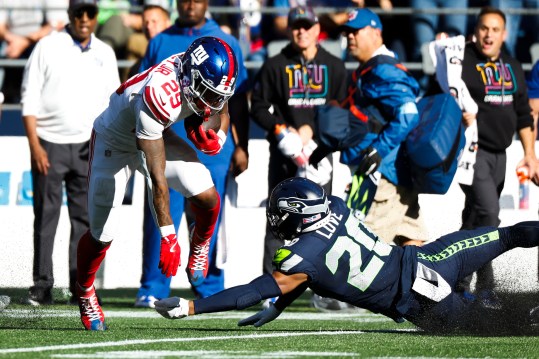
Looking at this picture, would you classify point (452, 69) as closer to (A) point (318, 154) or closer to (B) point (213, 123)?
(A) point (318, 154)

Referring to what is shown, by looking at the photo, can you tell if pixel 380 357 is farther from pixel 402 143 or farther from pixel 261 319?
pixel 402 143

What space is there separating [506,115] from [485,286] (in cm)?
265

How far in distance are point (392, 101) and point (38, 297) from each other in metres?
3.01

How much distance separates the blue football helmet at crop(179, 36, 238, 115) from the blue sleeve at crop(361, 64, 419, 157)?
1.79 meters

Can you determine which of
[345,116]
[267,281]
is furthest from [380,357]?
[345,116]

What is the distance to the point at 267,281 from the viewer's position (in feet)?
20.0

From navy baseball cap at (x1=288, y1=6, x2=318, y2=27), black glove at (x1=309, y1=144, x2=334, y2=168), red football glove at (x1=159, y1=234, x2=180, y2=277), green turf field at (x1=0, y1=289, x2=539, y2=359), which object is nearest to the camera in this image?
green turf field at (x1=0, y1=289, x2=539, y2=359)

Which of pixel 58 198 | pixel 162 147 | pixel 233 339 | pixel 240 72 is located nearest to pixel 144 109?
pixel 162 147

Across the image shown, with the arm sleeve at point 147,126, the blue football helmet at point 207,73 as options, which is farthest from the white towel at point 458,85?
the arm sleeve at point 147,126

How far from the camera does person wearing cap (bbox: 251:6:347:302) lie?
9.17 meters

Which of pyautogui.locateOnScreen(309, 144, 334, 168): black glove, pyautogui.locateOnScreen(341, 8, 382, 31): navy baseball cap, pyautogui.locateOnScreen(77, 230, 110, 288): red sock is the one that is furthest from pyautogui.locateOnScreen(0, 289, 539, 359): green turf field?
pyautogui.locateOnScreen(341, 8, 382, 31): navy baseball cap

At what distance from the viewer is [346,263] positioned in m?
6.23

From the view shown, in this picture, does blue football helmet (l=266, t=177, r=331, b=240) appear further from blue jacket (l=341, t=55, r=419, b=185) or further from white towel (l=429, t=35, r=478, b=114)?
white towel (l=429, t=35, r=478, b=114)

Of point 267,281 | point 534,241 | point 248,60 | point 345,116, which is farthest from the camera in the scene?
point 248,60
